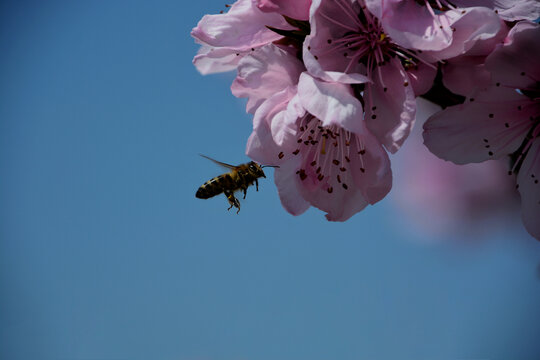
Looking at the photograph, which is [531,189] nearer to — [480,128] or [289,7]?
[480,128]

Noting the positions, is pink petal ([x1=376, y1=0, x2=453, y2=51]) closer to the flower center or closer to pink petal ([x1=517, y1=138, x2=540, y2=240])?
the flower center

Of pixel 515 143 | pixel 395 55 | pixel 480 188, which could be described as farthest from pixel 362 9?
pixel 480 188

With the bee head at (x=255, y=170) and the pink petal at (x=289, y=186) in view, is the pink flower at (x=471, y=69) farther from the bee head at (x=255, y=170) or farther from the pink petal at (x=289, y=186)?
the bee head at (x=255, y=170)

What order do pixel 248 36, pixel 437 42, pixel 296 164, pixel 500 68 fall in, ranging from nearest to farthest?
pixel 437 42 → pixel 500 68 → pixel 248 36 → pixel 296 164

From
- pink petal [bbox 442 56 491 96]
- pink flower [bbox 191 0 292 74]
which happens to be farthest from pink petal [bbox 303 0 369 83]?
pink petal [bbox 442 56 491 96]

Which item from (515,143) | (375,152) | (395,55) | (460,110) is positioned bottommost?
(515,143)

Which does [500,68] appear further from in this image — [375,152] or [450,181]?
[450,181]

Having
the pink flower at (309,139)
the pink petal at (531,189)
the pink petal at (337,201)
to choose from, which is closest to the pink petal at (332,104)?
the pink flower at (309,139)
